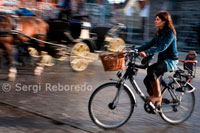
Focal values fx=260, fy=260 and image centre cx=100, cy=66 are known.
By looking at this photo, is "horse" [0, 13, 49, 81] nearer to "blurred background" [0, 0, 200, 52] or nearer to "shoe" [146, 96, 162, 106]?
"blurred background" [0, 0, 200, 52]

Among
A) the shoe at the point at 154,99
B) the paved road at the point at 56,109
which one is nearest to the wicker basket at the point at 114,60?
the shoe at the point at 154,99

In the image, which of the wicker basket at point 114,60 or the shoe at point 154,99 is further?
the shoe at point 154,99

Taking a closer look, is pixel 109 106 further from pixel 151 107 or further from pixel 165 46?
pixel 165 46

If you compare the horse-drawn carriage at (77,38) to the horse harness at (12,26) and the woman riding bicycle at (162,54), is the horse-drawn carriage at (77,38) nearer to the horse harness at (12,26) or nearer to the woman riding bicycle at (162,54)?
the horse harness at (12,26)

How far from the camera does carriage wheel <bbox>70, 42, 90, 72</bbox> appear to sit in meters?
7.99

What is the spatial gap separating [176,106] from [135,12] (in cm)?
1752

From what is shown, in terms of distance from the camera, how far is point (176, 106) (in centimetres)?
418

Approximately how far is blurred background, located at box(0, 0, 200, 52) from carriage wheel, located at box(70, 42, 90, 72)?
3.64 feet

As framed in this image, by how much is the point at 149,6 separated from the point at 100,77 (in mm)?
13144

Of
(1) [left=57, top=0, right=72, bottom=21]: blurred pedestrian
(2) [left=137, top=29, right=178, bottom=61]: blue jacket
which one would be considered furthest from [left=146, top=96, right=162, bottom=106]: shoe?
(1) [left=57, top=0, right=72, bottom=21]: blurred pedestrian

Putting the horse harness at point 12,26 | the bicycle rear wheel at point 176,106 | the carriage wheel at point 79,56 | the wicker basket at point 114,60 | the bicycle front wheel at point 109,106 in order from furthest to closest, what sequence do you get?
1. the carriage wheel at point 79,56
2. the horse harness at point 12,26
3. the bicycle rear wheel at point 176,106
4. the bicycle front wheel at point 109,106
5. the wicker basket at point 114,60

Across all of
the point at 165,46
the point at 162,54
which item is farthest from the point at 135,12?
the point at 165,46

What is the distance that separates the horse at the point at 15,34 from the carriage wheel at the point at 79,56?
3.15ft

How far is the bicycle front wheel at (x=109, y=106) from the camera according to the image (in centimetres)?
371
